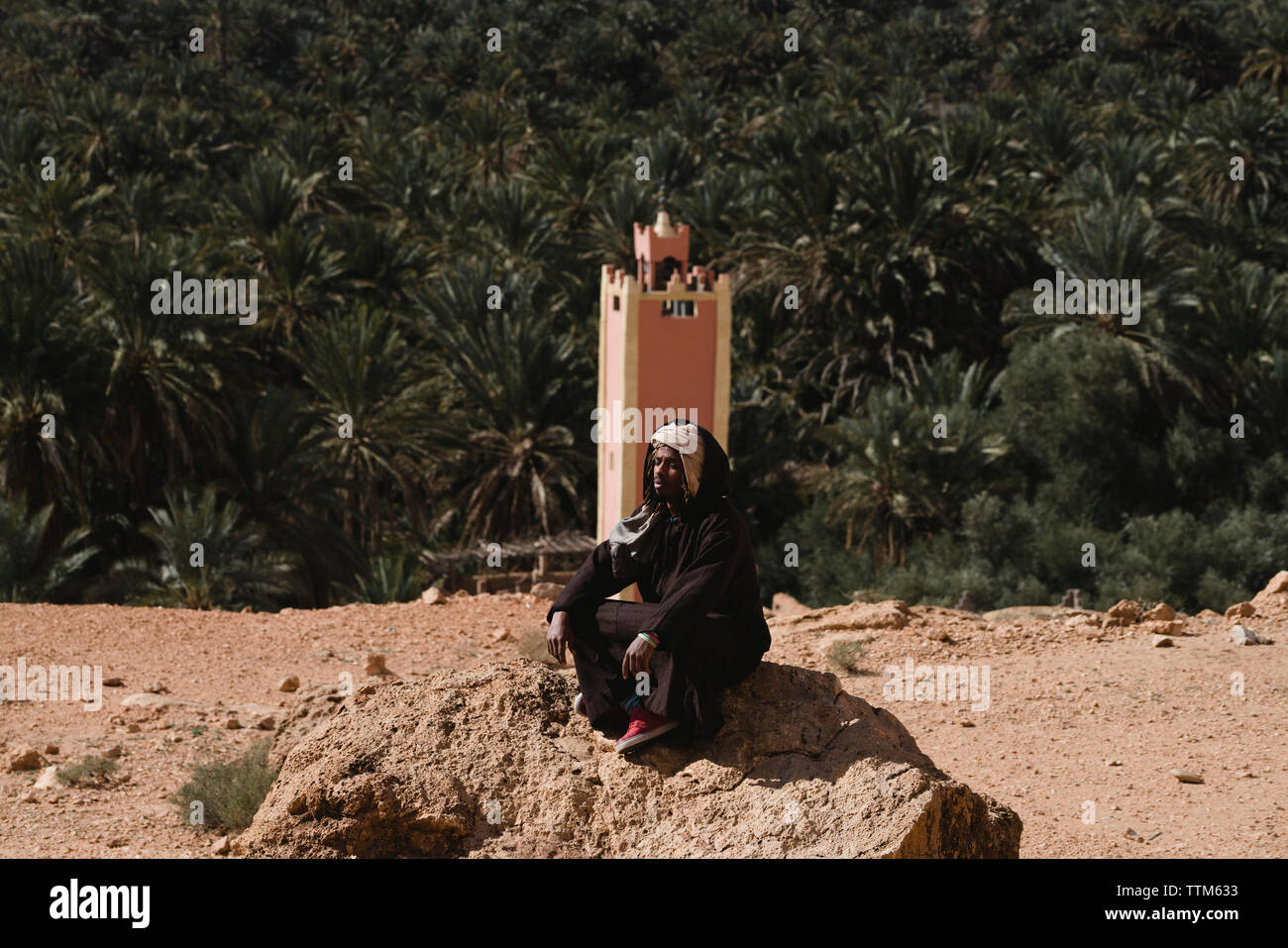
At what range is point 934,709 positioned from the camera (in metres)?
10.1

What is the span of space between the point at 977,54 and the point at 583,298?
38.0m

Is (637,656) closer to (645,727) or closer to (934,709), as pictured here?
(645,727)

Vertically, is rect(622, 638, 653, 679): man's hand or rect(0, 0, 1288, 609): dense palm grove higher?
rect(0, 0, 1288, 609): dense palm grove

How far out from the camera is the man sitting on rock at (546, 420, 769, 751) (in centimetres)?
529

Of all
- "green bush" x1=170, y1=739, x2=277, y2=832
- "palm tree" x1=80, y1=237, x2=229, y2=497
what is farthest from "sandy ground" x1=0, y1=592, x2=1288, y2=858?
"palm tree" x1=80, y1=237, x2=229, y2=497

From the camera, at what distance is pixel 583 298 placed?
2809 centimetres

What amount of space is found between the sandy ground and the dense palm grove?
4.30 metres

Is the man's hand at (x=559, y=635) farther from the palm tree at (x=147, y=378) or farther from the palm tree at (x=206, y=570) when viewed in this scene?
the palm tree at (x=147, y=378)

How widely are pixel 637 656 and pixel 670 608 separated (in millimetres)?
197

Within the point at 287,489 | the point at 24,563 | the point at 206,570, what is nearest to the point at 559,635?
the point at 206,570

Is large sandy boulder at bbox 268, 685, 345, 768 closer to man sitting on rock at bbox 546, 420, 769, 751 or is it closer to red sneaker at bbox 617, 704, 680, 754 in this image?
man sitting on rock at bbox 546, 420, 769, 751

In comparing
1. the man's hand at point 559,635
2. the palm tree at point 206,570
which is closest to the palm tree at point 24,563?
the palm tree at point 206,570

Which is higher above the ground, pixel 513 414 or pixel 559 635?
pixel 513 414

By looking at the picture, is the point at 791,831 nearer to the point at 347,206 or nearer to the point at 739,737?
the point at 739,737
